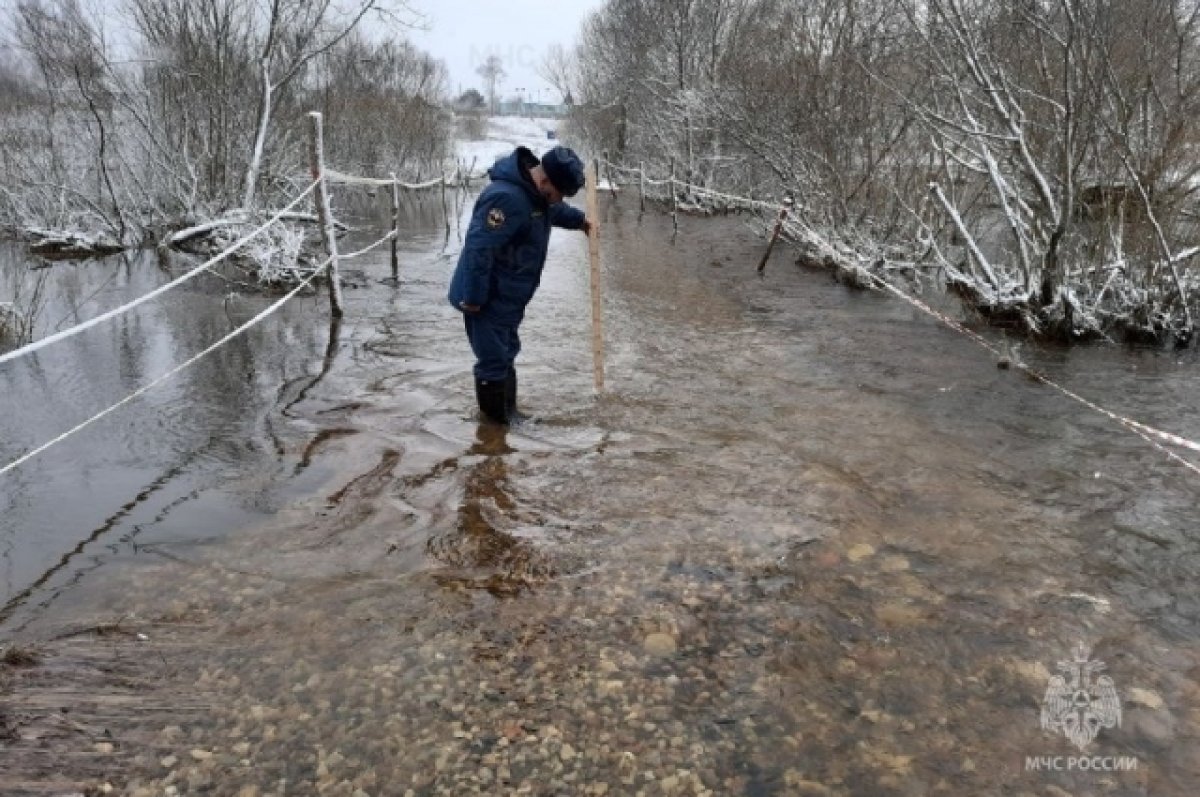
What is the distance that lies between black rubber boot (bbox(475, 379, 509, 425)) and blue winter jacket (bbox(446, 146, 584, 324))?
43 cm

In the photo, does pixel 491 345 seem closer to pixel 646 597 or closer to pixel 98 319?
pixel 98 319

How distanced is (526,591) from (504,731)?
0.83 meters

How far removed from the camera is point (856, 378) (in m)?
6.94

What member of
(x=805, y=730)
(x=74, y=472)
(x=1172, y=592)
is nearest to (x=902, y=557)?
(x=1172, y=592)

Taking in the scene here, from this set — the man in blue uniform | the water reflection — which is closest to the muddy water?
the water reflection

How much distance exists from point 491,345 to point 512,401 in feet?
1.74

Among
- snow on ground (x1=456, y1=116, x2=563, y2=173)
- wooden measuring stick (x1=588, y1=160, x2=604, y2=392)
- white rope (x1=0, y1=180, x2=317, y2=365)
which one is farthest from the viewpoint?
snow on ground (x1=456, y1=116, x2=563, y2=173)

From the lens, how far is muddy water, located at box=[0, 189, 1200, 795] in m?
2.58

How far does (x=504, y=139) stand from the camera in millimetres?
67625

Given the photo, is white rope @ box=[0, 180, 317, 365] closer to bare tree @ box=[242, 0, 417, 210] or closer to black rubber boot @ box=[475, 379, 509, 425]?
black rubber boot @ box=[475, 379, 509, 425]

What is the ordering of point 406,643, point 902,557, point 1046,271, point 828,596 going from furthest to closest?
point 1046,271, point 902,557, point 828,596, point 406,643

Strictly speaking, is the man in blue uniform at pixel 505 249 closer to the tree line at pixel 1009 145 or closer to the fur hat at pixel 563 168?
the fur hat at pixel 563 168

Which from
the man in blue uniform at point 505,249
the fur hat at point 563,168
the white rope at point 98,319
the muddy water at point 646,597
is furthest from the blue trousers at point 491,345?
the white rope at point 98,319

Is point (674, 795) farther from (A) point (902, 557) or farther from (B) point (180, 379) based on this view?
(B) point (180, 379)
